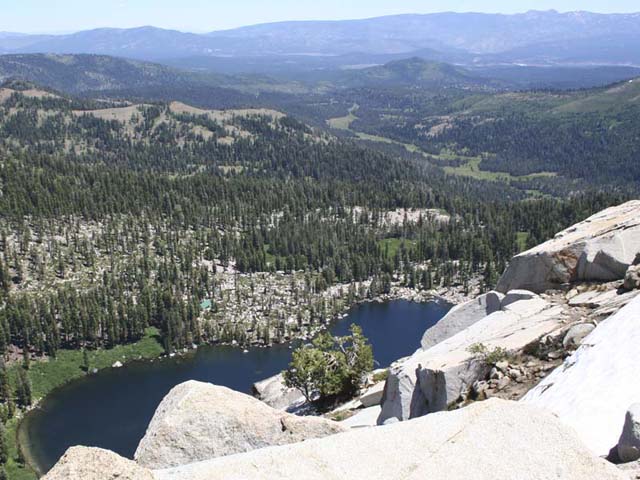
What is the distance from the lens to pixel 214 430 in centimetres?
2606

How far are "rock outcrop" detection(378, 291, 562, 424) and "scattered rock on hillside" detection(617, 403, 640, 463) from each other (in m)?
15.6

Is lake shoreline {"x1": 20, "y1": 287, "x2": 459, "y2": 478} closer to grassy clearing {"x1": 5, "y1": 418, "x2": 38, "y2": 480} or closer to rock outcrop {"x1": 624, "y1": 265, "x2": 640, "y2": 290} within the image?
grassy clearing {"x1": 5, "y1": 418, "x2": 38, "y2": 480}

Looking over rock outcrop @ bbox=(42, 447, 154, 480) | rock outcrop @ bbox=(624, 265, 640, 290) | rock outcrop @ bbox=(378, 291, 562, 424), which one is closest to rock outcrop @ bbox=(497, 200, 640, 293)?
rock outcrop @ bbox=(624, 265, 640, 290)

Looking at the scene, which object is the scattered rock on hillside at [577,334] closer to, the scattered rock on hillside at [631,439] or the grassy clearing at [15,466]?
the scattered rock on hillside at [631,439]

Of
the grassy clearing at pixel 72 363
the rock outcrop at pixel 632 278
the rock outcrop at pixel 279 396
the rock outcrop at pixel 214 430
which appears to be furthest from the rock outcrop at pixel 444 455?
the grassy clearing at pixel 72 363

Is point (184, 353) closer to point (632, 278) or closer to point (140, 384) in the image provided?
point (140, 384)

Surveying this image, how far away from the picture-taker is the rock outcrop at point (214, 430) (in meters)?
25.3

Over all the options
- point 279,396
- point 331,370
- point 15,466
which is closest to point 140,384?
point 15,466

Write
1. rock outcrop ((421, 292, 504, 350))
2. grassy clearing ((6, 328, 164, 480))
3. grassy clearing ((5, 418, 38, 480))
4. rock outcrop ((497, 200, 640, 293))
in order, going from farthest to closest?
grassy clearing ((6, 328, 164, 480)), grassy clearing ((5, 418, 38, 480)), rock outcrop ((421, 292, 504, 350)), rock outcrop ((497, 200, 640, 293))

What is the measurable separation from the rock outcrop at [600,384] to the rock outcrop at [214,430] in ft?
37.8

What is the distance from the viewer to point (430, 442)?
21.1 m

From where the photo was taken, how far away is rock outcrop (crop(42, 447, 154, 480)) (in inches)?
688

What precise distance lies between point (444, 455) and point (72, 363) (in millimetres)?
143344

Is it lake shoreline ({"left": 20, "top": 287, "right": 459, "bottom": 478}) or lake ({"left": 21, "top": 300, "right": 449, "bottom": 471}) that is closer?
lake shoreline ({"left": 20, "top": 287, "right": 459, "bottom": 478})
